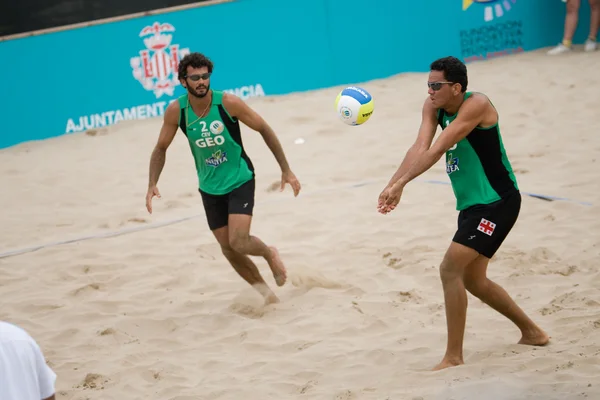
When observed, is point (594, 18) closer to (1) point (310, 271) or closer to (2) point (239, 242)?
(1) point (310, 271)

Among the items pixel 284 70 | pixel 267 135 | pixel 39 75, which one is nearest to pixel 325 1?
pixel 284 70

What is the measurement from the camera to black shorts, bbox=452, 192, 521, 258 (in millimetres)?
4891

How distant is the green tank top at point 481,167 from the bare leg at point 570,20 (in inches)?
355

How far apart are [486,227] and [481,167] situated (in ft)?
1.14

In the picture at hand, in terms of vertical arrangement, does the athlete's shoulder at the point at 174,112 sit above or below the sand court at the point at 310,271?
above

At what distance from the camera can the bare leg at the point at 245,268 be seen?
6.33 meters

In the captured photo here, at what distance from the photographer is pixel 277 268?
21.0 feet

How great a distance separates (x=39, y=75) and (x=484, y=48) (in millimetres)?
6637

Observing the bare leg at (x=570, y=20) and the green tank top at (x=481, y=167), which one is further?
the bare leg at (x=570, y=20)

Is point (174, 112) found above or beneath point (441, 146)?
beneath

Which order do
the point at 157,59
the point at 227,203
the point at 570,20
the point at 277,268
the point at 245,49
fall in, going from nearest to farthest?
the point at 227,203, the point at 277,268, the point at 157,59, the point at 245,49, the point at 570,20

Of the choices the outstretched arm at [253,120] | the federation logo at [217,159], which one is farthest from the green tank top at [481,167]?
the federation logo at [217,159]

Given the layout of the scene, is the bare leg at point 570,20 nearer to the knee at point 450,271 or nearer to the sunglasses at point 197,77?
the sunglasses at point 197,77

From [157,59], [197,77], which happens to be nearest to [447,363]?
[197,77]
